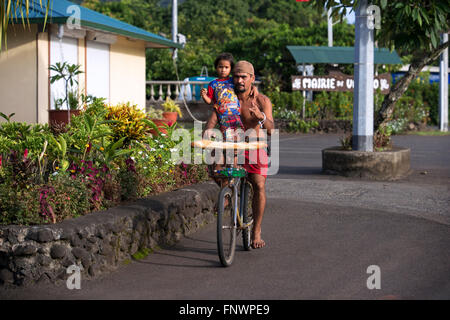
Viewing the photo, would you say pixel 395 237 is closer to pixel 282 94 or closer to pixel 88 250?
pixel 88 250

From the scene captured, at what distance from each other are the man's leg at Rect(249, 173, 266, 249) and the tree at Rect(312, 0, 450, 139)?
561 cm

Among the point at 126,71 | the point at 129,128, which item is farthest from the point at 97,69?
the point at 129,128

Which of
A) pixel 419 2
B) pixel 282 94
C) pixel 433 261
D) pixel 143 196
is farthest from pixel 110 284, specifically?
pixel 282 94

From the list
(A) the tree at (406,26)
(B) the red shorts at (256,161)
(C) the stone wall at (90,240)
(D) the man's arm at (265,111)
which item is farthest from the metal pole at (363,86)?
(D) the man's arm at (265,111)

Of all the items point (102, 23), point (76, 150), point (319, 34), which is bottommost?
point (76, 150)

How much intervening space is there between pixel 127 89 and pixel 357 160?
29.4ft

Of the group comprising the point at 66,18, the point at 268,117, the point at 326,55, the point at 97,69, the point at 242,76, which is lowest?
the point at 268,117

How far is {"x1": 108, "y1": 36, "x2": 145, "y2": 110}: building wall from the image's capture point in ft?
60.4

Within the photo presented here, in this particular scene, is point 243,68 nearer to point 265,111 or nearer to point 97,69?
point 265,111

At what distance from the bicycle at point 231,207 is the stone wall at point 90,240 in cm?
71

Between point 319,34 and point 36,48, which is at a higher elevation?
point 319,34

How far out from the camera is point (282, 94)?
28.2 metres

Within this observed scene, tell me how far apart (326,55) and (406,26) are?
53.9 ft

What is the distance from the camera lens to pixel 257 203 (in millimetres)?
6789
